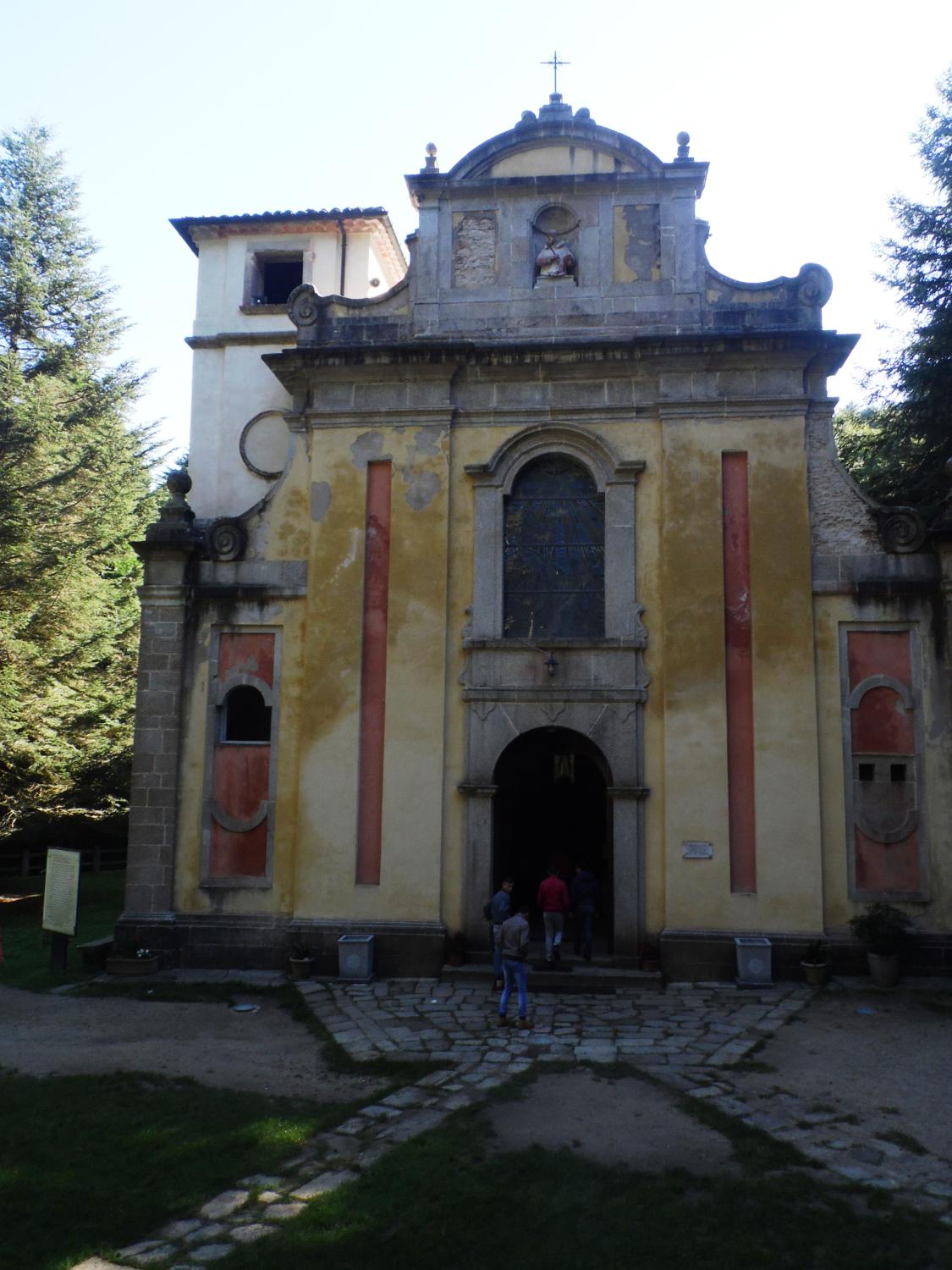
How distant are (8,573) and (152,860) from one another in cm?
990

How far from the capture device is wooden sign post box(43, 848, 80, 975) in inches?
576

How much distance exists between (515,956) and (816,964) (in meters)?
4.72

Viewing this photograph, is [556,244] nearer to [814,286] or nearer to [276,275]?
[814,286]

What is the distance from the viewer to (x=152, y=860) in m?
14.8

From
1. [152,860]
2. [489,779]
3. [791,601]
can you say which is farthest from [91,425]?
[791,601]

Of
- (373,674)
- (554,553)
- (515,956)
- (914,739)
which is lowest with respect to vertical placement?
(515,956)

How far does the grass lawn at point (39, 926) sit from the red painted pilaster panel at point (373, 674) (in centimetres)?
459

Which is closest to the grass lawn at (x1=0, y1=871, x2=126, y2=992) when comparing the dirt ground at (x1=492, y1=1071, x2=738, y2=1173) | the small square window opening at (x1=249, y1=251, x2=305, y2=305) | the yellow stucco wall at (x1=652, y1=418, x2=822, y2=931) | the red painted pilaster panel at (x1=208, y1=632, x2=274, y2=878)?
the red painted pilaster panel at (x1=208, y1=632, x2=274, y2=878)

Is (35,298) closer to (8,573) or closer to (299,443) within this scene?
(8,573)

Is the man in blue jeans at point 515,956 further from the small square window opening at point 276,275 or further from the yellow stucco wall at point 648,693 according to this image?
the small square window opening at point 276,275

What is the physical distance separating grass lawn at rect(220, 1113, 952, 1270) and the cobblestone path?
0.33 m

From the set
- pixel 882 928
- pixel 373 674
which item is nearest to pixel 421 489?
pixel 373 674

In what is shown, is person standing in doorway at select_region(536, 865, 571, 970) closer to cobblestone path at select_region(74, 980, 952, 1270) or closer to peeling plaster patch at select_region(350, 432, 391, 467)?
cobblestone path at select_region(74, 980, 952, 1270)

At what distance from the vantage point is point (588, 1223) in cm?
667
